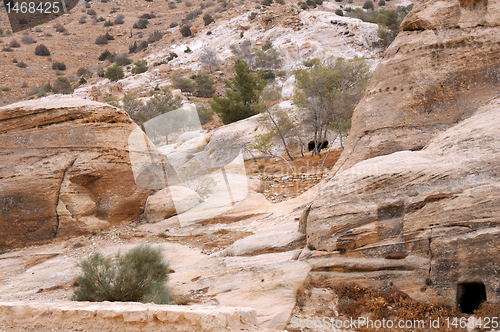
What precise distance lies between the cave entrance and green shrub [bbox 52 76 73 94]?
3310cm

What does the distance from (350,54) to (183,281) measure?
2625 cm

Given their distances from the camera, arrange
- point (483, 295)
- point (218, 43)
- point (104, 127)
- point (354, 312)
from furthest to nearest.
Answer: point (218, 43), point (104, 127), point (354, 312), point (483, 295)

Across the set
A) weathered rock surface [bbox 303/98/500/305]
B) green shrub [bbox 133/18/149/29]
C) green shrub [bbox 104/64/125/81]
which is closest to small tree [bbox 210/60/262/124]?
weathered rock surface [bbox 303/98/500/305]

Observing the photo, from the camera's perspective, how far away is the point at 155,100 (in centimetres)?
2470

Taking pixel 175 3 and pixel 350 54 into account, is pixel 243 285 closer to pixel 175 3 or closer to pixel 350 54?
pixel 350 54

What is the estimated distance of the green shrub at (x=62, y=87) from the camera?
30.4 metres

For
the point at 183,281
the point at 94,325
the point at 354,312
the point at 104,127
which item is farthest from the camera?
the point at 104,127

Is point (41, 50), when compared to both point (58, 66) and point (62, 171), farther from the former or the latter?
point (62, 171)

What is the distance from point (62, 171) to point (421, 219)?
969 cm

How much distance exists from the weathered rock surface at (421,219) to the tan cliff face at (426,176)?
0.01m

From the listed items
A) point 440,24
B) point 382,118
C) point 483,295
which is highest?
point 440,24

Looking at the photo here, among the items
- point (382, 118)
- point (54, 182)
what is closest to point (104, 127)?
point (54, 182)

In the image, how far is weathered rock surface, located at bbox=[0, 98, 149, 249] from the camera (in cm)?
970

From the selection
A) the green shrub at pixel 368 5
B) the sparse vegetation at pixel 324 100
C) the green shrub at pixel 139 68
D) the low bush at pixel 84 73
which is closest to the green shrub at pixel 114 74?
the green shrub at pixel 139 68
